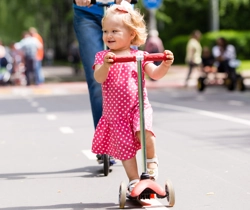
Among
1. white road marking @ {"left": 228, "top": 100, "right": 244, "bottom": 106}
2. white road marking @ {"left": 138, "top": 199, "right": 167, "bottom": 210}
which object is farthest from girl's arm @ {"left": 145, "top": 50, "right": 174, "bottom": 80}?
white road marking @ {"left": 228, "top": 100, "right": 244, "bottom": 106}

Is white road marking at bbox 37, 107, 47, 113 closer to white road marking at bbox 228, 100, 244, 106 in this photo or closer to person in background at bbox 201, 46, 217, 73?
white road marking at bbox 228, 100, 244, 106

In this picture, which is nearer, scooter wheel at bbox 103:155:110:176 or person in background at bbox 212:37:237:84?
scooter wheel at bbox 103:155:110:176

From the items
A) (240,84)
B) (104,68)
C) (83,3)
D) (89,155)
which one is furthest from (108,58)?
(240,84)

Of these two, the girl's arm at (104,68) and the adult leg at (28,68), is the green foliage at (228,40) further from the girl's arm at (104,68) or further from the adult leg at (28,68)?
the girl's arm at (104,68)

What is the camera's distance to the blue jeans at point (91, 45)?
24.2ft

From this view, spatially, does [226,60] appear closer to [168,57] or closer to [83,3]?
[83,3]

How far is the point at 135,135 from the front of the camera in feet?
19.0

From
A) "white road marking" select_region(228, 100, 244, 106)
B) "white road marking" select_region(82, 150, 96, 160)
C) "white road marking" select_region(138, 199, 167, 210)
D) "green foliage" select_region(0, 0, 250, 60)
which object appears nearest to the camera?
"white road marking" select_region(138, 199, 167, 210)

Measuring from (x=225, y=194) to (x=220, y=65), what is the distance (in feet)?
58.7

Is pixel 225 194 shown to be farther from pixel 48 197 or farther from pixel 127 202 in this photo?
pixel 48 197

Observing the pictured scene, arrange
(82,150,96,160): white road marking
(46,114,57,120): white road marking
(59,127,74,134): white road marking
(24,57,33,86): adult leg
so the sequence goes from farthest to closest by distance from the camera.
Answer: (24,57,33,86): adult leg, (46,114,57,120): white road marking, (59,127,74,134): white road marking, (82,150,96,160): white road marking

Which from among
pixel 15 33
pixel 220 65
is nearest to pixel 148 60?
pixel 220 65

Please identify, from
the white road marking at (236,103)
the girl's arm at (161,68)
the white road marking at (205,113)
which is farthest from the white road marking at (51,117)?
the girl's arm at (161,68)

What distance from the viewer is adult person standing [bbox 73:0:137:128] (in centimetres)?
739
